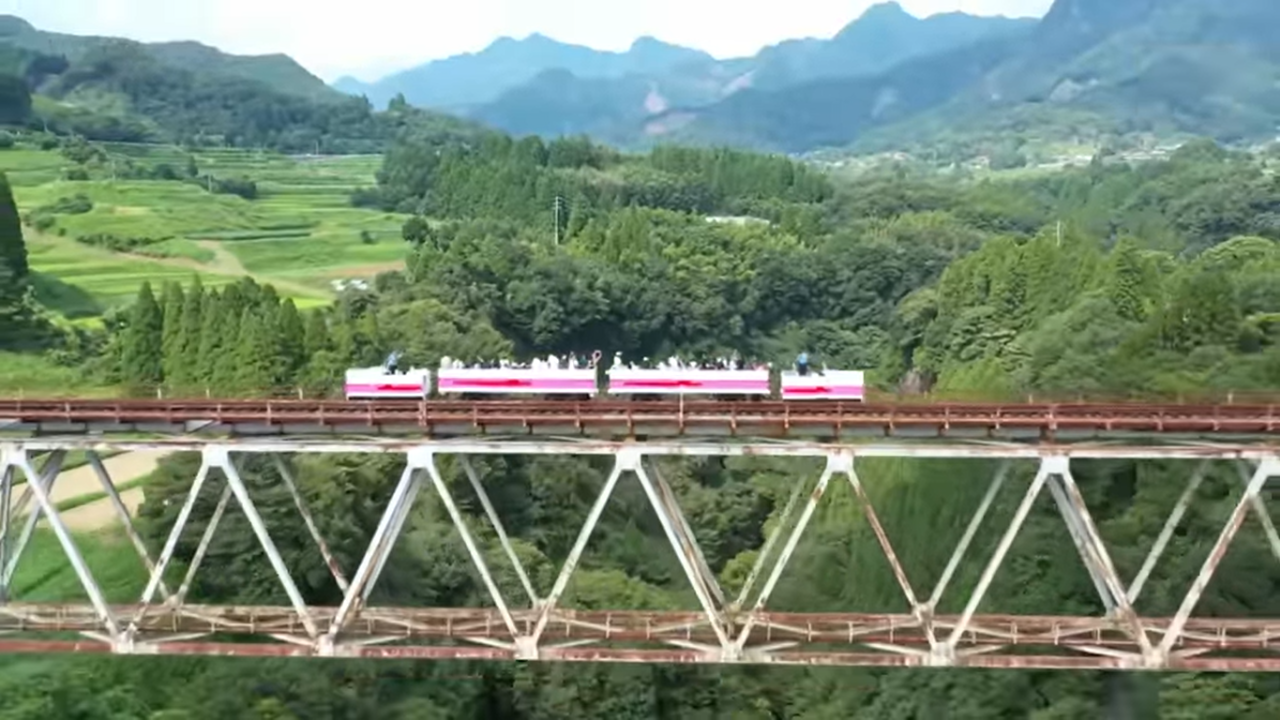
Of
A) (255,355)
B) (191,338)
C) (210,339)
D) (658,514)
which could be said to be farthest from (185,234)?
(658,514)

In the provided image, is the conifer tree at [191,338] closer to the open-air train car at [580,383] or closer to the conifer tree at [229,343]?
the conifer tree at [229,343]

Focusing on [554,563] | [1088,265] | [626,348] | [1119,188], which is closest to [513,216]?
[626,348]

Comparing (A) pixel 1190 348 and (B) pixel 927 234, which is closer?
(A) pixel 1190 348

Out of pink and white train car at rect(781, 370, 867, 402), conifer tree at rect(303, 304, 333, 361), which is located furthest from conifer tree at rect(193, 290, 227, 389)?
pink and white train car at rect(781, 370, 867, 402)

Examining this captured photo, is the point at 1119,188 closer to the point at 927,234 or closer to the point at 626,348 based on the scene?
the point at 927,234

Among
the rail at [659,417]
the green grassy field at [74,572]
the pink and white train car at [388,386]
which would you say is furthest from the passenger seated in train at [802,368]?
the green grassy field at [74,572]

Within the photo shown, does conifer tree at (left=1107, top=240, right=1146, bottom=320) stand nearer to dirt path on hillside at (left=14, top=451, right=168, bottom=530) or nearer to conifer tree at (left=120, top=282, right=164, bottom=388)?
conifer tree at (left=120, top=282, right=164, bottom=388)
